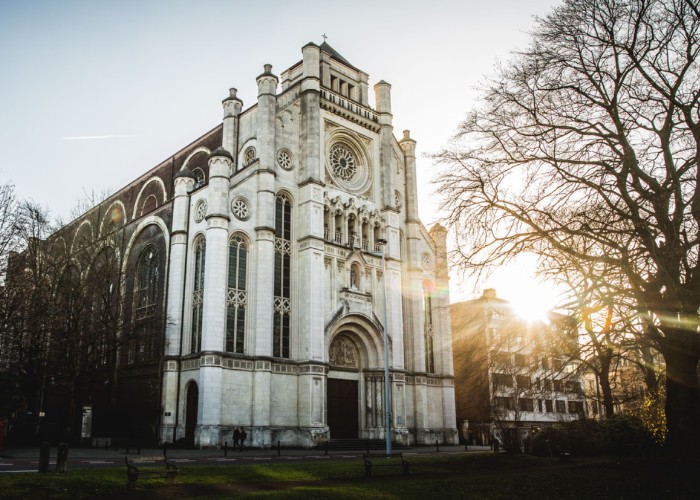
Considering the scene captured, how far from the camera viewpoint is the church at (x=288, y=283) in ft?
116

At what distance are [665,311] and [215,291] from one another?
24418 millimetres

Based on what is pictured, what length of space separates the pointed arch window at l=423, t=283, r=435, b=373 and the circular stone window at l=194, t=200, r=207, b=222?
18687 mm

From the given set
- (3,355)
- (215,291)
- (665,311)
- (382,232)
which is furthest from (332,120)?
(665,311)

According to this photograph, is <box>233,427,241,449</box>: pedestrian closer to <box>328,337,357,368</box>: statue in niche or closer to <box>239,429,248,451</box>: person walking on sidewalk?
<box>239,429,248,451</box>: person walking on sidewalk

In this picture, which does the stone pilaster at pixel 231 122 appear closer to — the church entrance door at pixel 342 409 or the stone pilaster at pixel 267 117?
the stone pilaster at pixel 267 117

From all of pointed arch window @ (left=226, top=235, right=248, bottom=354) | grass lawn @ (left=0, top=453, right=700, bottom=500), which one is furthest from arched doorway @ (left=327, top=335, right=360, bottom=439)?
grass lawn @ (left=0, top=453, right=700, bottom=500)

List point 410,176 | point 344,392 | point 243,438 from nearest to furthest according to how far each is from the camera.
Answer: point 243,438, point 344,392, point 410,176

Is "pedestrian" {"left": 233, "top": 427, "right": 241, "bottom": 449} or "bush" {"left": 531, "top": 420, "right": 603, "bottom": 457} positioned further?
"pedestrian" {"left": 233, "top": 427, "right": 241, "bottom": 449}

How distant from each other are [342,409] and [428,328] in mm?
10779

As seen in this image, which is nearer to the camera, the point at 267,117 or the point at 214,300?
the point at 214,300

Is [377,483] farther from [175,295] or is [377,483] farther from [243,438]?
[175,295]

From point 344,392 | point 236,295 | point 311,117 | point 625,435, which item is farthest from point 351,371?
point 625,435

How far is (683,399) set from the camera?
57.6ft

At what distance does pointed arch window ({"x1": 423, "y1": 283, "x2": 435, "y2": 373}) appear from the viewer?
4656cm
